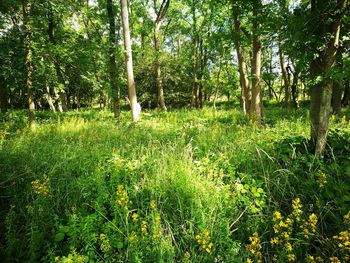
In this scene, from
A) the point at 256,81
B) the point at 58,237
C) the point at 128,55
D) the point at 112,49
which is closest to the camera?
the point at 58,237

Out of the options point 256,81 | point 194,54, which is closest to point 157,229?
point 256,81

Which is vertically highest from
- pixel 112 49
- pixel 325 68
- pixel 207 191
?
pixel 112 49

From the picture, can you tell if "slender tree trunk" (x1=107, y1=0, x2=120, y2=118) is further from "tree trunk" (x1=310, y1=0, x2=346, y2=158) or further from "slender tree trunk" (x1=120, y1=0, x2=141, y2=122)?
"tree trunk" (x1=310, y1=0, x2=346, y2=158)

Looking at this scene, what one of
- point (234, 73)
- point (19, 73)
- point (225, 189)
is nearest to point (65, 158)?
point (225, 189)

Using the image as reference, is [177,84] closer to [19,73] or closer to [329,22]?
[19,73]

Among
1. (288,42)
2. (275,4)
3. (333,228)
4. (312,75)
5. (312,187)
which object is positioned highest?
(275,4)

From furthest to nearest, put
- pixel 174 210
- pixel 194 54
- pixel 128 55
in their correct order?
pixel 194 54 < pixel 128 55 < pixel 174 210

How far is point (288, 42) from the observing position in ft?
11.1

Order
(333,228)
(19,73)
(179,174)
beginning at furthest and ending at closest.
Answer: (19,73) → (179,174) → (333,228)

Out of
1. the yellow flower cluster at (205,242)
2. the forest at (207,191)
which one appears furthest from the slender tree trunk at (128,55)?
the yellow flower cluster at (205,242)

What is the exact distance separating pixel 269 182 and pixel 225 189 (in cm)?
79

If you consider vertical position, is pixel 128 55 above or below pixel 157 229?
above

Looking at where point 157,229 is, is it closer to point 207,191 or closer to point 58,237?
point 207,191

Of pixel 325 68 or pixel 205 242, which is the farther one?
pixel 325 68
